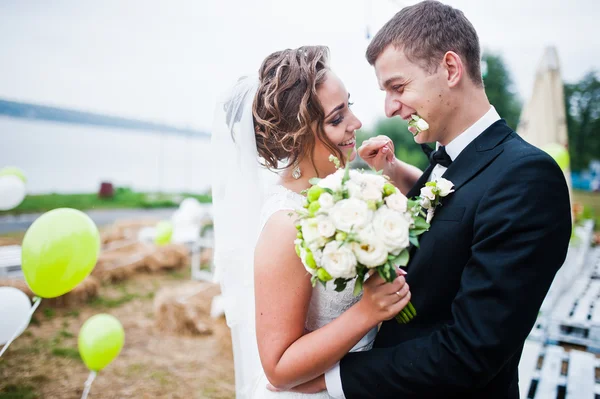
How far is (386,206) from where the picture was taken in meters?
1.25

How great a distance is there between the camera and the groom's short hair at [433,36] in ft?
5.55

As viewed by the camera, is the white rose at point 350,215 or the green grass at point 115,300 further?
the green grass at point 115,300

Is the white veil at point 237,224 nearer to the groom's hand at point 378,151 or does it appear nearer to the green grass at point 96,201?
the groom's hand at point 378,151

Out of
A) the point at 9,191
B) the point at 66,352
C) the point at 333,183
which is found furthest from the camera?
the point at 66,352

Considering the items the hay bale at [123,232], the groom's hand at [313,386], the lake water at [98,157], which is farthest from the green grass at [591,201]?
the lake water at [98,157]

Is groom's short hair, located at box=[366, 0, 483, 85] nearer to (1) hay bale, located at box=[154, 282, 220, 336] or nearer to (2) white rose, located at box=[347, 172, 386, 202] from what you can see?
(2) white rose, located at box=[347, 172, 386, 202]

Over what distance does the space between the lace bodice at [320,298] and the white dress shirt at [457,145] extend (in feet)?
0.86

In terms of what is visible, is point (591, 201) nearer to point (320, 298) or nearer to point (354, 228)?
point (320, 298)

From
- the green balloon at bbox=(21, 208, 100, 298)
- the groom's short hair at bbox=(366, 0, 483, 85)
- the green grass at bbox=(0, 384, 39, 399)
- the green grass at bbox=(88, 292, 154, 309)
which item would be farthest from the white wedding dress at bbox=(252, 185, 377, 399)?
the green grass at bbox=(88, 292, 154, 309)

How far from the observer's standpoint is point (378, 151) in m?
2.26

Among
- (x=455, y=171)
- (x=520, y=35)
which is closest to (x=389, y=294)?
(x=455, y=171)

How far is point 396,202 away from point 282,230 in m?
0.60

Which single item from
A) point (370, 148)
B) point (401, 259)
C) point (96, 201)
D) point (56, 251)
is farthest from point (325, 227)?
point (96, 201)

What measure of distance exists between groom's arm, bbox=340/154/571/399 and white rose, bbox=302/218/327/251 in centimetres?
59
